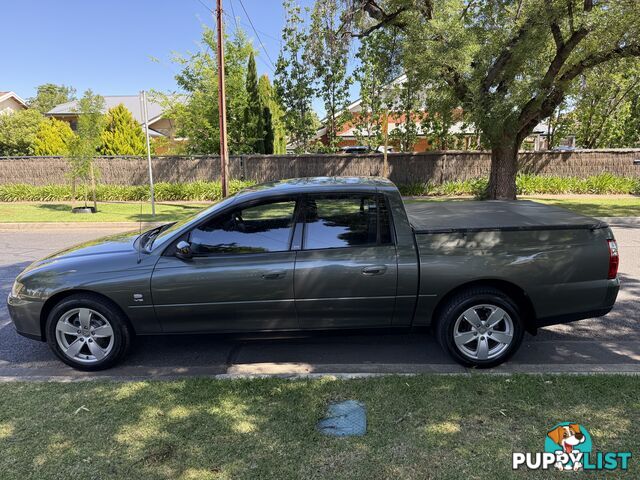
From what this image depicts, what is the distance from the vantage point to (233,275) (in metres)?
3.61

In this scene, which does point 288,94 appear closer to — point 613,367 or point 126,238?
point 126,238

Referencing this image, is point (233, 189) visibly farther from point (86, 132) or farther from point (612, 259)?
point (612, 259)

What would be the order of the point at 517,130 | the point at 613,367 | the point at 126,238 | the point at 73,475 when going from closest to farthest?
the point at 73,475
the point at 613,367
the point at 126,238
the point at 517,130

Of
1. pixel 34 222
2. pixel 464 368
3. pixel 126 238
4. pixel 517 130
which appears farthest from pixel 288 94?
pixel 464 368

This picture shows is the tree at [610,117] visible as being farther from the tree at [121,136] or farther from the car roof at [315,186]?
the tree at [121,136]

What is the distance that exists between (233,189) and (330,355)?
14.1 m

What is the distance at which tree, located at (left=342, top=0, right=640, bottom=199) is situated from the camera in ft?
35.0

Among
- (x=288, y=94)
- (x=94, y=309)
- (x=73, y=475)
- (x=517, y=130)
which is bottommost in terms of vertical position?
(x=73, y=475)

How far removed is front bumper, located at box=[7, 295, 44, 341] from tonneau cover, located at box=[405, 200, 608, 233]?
3353mm

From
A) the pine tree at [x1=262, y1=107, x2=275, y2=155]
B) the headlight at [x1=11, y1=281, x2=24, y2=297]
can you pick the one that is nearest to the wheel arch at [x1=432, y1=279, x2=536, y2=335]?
the headlight at [x1=11, y1=281, x2=24, y2=297]

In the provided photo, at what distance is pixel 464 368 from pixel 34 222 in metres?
12.8

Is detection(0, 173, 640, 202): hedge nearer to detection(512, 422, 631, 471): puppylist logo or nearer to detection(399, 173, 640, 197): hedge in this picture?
detection(399, 173, 640, 197): hedge

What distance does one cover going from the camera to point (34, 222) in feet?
40.3

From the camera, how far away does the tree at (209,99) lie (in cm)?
1983
